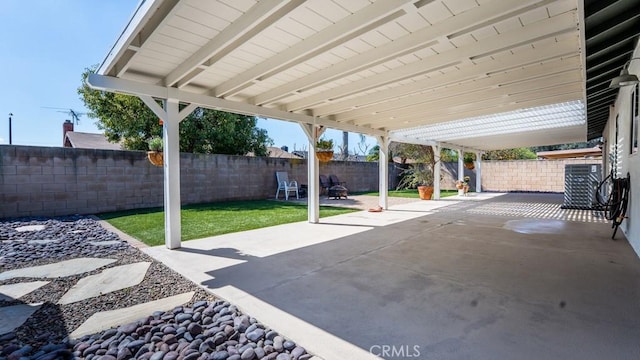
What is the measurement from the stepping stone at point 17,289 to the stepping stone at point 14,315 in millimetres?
267

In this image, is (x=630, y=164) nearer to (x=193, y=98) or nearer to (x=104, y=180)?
(x=193, y=98)

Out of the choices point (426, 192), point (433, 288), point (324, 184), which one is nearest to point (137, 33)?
point (433, 288)

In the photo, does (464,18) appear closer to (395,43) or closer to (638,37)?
(395,43)

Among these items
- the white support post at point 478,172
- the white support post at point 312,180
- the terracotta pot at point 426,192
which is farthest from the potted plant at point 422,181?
the white support post at point 312,180

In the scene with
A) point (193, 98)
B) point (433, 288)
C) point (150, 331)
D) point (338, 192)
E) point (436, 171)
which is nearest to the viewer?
point (150, 331)

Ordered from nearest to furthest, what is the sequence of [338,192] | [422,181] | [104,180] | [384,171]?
[104,180], [384,171], [338,192], [422,181]

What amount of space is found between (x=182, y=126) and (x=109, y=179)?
4495 millimetres

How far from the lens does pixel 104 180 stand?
7215 millimetres

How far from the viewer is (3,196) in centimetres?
600

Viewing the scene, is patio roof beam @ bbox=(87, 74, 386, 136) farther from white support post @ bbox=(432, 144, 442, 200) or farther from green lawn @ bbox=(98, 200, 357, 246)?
white support post @ bbox=(432, 144, 442, 200)

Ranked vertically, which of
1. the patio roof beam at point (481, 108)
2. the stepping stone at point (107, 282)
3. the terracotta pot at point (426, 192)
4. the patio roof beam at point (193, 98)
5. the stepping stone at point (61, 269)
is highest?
the patio roof beam at point (481, 108)

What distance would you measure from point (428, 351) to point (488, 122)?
A: 816cm

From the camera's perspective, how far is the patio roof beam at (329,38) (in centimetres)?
246

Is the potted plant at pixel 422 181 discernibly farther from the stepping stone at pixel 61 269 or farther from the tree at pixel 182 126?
the stepping stone at pixel 61 269
